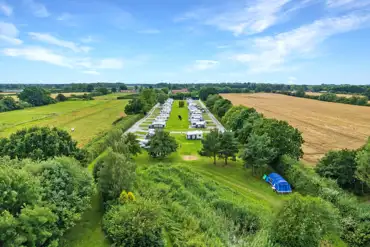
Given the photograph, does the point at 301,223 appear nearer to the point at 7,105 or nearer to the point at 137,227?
the point at 137,227

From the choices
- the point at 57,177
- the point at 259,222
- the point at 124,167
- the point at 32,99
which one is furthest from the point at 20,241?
the point at 32,99

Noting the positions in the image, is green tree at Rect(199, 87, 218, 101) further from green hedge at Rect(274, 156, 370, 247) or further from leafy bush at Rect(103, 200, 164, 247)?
leafy bush at Rect(103, 200, 164, 247)

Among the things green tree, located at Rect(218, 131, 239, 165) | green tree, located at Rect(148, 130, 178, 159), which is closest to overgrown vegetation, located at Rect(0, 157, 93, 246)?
green tree, located at Rect(148, 130, 178, 159)

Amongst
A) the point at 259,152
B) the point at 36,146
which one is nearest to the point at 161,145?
the point at 259,152

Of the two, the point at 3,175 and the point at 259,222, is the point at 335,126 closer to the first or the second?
the point at 259,222

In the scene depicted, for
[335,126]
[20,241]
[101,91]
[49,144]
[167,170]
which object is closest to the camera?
[20,241]

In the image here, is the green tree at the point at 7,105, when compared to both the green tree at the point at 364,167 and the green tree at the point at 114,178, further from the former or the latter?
the green tree at the point at 364,167

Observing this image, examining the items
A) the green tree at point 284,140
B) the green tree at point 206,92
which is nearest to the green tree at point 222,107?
the green tree at point 284,140
